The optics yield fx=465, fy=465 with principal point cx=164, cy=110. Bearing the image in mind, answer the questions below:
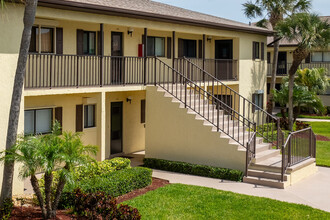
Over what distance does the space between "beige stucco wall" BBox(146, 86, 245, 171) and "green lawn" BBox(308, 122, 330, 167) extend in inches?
185

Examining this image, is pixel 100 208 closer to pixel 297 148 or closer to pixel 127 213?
pixel 127 213

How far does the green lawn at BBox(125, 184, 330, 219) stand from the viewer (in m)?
11.1

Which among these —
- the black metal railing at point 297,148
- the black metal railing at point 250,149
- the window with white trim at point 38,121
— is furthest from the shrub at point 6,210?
the black metal railing at point 297,148

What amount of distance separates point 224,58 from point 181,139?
9690mm

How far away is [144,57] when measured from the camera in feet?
58.2

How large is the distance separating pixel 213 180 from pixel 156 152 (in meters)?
3.10

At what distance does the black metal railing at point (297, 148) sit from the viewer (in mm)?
14562

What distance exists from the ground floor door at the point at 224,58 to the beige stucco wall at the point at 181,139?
277 inches

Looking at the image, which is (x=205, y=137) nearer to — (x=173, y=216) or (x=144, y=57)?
(x=144, y=57)

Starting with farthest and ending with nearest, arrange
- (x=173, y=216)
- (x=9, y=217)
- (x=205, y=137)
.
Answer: (x=205, y=137) < (x=173, y=216) < (x=9, y=217)

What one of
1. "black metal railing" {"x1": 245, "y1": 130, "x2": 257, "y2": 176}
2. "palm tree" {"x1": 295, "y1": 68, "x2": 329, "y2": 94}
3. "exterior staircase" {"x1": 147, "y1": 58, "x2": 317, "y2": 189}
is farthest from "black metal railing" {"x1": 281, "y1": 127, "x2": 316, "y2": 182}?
"palm tree" {"x1": 295, "y1": 68, "x2": 329, "y2": 94}

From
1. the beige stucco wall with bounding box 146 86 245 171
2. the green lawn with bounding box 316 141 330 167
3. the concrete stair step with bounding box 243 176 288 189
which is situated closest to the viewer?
the concrete stair step with bounding box 243 176 288 189

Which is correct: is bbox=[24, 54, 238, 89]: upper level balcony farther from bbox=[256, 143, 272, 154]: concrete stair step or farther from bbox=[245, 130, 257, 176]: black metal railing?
bbox=[256, 143, 272, 154]: concrete stair step

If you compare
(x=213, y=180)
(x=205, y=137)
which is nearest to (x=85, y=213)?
(x=213, y=180)
